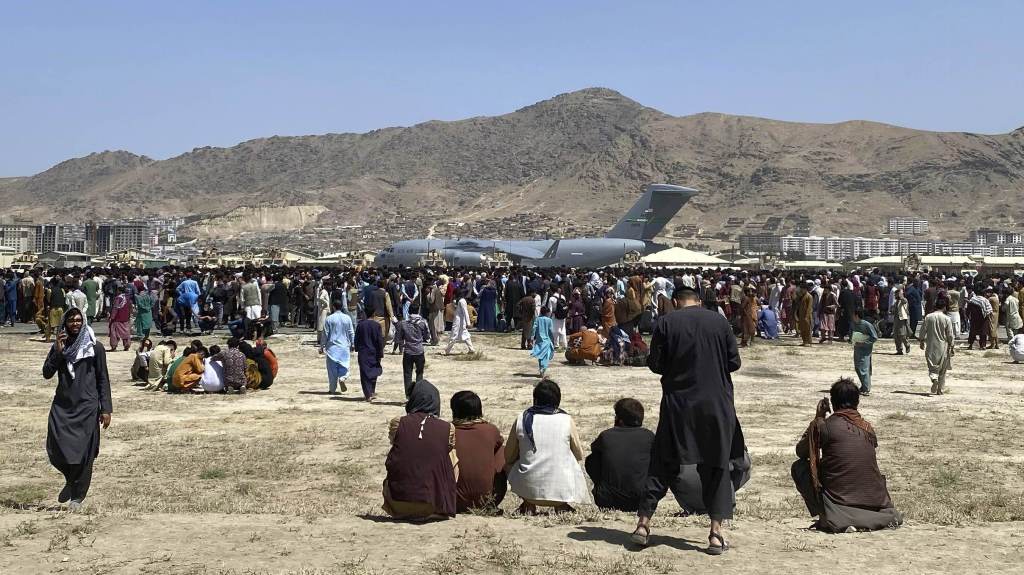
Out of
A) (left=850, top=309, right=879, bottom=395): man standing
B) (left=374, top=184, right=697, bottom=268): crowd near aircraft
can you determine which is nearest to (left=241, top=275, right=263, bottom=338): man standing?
(left=850, top=309, right=879, bottom=395): man standing

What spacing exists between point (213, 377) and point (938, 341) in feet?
32.7

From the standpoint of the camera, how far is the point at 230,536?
6.54 metres

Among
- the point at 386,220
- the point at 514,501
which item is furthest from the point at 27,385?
the point at 386,220

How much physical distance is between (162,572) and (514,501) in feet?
10.1

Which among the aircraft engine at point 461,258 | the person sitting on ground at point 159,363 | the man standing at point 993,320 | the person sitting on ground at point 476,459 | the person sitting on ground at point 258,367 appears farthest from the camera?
the aircraft engine at point 461,258

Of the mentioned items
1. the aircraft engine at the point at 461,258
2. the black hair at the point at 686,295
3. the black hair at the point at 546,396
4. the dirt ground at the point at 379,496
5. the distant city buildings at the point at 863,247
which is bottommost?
the dirt ground at the point at 379,496

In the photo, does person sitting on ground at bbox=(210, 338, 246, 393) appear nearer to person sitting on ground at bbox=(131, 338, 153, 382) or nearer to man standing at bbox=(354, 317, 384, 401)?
person sitting on ground at bbox=(131, 338, 153, 382)

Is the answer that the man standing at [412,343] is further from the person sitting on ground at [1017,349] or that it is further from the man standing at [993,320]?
the man standing at [993,320]

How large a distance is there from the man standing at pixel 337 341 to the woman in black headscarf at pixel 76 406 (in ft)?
20.7

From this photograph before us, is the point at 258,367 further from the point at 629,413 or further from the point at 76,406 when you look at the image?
the point at 629,413

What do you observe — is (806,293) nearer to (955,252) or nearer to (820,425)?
(820,425)

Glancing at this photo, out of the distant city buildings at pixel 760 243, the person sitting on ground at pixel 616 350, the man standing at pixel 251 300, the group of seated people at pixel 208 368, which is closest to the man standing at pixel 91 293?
the man standing at pixel 251 300

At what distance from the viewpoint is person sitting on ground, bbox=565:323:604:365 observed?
17.9 meters

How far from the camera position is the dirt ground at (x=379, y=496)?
6.01 metres
